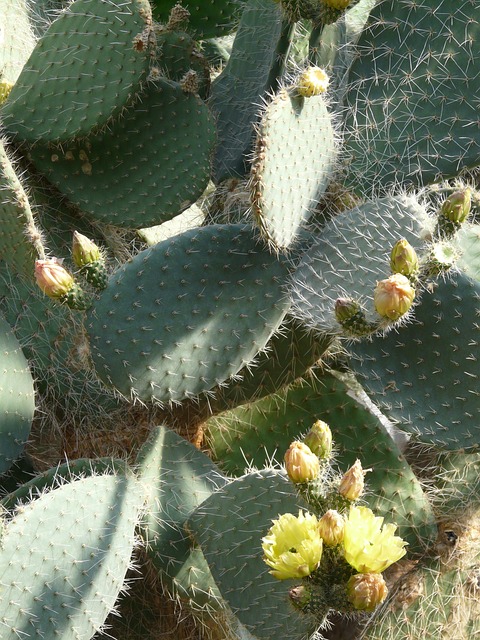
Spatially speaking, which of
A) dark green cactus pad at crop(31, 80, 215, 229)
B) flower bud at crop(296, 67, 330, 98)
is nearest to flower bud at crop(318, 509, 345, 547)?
flower bud at crop(296, 67, 330, 98)

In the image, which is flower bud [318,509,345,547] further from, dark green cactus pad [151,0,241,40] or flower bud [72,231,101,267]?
dark green cactus pad [151,0,241,40]

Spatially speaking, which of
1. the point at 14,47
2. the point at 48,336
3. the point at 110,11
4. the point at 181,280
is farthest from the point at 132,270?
the point at 14,47

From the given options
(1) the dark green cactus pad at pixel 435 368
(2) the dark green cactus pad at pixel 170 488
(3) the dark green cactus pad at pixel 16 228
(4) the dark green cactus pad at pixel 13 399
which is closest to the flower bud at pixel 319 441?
(1) the dark green cactus pad at pixel 435 368

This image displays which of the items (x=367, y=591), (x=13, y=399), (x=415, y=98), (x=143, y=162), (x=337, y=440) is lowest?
(x=337, y=440)

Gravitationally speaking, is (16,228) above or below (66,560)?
above

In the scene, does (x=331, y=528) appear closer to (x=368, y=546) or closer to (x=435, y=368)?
(x=368, y=546)

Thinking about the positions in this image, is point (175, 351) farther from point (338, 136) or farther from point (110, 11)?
point (110, 11)

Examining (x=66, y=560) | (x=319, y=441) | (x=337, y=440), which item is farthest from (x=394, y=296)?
(x=66, y=560)
